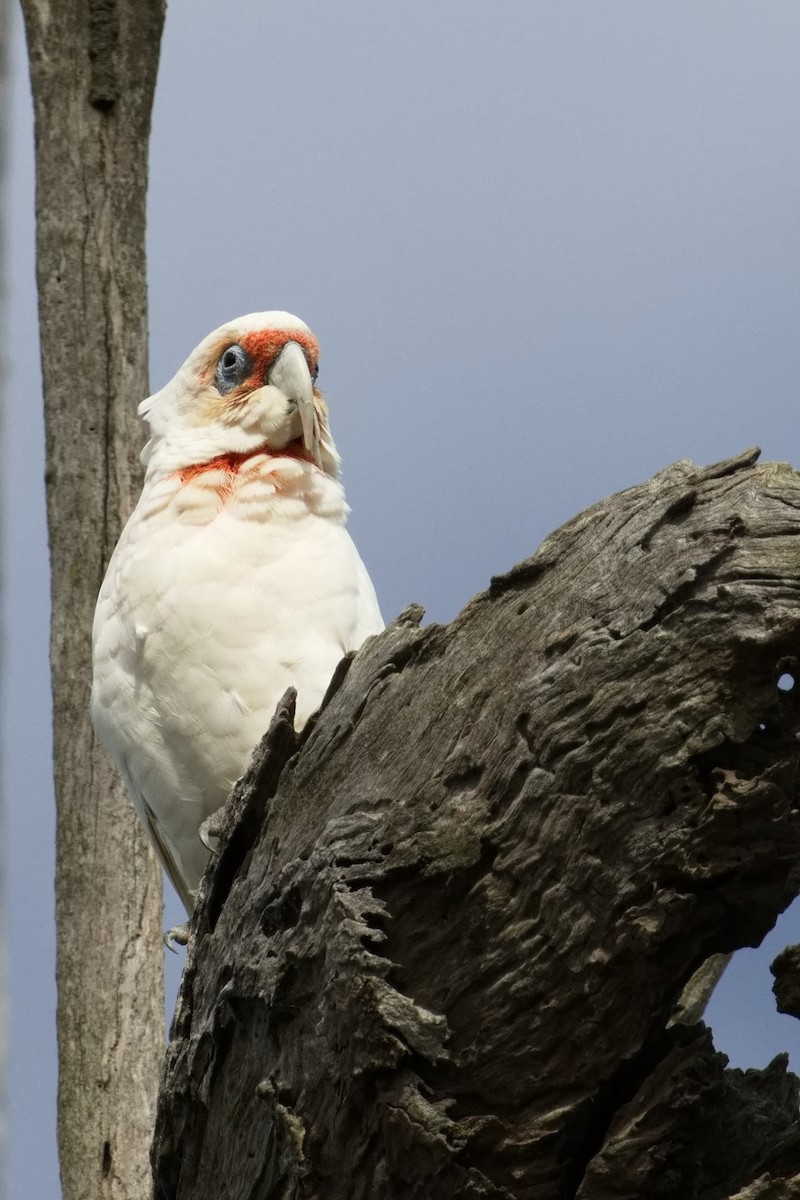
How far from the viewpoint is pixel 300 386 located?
4.21 meters

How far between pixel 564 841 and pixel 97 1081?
3.21 m

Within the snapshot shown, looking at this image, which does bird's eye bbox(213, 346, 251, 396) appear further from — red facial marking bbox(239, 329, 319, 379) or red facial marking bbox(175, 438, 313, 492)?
red facial marking bbox(175, 438, 313, 492)

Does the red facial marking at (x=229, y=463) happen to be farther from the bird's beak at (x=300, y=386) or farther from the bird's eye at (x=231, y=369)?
the bird's eye at (x=231, y=369)

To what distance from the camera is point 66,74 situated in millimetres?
6082

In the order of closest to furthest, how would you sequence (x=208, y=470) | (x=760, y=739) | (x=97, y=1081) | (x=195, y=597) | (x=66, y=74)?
(x=760, y=739) < (x=195, y=597) < (x=208, y=470) < (x=97, y=1081) < (x=66, y=74)

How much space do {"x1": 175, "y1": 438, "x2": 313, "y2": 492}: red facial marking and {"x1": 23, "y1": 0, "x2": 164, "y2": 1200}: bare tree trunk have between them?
154 cm

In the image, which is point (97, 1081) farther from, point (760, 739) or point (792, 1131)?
point (760, 739)

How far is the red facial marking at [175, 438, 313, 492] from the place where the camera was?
4.15 metres

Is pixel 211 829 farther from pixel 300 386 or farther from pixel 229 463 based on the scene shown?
pixel 300 386

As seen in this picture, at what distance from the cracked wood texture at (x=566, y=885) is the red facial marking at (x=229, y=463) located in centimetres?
146

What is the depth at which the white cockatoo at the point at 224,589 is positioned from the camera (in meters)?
3.79

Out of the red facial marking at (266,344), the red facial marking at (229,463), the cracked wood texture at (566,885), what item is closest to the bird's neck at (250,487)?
the red facial marking at (229,463)

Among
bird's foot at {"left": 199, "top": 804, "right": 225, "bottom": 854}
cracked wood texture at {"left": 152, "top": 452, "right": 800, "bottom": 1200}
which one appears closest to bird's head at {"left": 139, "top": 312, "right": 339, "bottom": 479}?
bird's foot at {"left": 199, "top": 804, "right": 225, "bottom": 854}

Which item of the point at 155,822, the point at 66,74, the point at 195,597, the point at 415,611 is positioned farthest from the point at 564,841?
the point at 66,74
